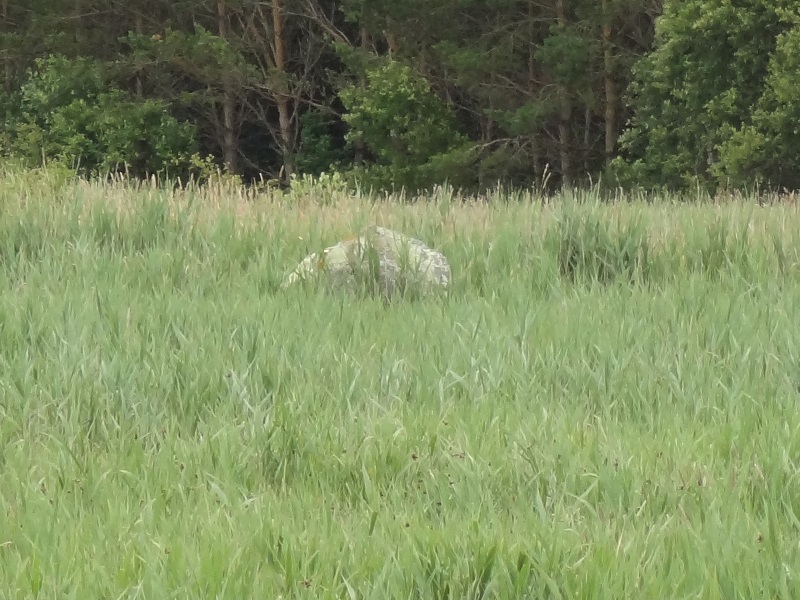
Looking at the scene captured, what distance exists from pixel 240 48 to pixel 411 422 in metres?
22.4

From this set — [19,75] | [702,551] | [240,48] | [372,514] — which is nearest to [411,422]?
[372,514]

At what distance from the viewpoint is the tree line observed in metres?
15.3

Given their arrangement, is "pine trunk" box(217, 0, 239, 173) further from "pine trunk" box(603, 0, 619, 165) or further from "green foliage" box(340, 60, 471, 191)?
"pine trunk" box(603, 0, 619, 165)

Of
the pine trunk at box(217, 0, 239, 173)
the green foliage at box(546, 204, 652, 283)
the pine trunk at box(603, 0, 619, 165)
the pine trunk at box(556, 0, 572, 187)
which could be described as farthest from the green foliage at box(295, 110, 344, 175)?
the green foliage at box(546, 204, 652, 283)

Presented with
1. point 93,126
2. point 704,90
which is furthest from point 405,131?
point 93,126

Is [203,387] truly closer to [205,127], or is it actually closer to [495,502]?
[495,502]

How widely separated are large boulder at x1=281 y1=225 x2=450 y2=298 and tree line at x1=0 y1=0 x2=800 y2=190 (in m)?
10.7

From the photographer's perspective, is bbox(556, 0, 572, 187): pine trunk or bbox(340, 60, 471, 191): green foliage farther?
bbox(340, 60, 471, 191): green foliage

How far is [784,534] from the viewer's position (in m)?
1.99

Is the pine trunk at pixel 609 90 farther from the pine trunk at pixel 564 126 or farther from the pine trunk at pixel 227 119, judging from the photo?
the pine trunk at pixel 227 119

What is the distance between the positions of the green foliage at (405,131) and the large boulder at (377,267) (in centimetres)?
1479

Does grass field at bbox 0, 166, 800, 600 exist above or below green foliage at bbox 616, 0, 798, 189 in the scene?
below

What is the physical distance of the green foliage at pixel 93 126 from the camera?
2239 centimetres

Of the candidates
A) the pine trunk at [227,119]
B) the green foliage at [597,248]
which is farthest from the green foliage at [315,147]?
the green foliage at [597,248]
